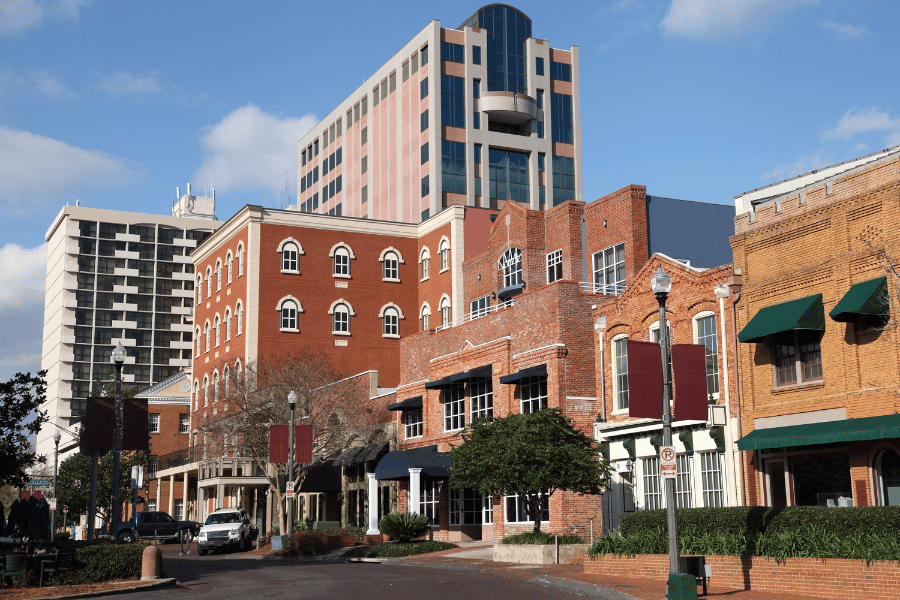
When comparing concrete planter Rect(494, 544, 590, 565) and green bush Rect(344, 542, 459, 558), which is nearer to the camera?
concrete planter Rect(494, 544, 590, 565)

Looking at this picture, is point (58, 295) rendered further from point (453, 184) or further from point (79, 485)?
point (453, 184)

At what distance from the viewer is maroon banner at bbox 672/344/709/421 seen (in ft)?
73.4

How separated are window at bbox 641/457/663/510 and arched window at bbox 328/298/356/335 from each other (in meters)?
34.5

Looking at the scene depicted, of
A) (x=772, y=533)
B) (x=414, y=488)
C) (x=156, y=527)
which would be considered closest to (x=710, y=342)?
(x=772, y=533)

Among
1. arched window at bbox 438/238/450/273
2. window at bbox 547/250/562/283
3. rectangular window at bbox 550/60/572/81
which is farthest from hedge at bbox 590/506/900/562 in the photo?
rectangular window at bbox 550/60/572/81

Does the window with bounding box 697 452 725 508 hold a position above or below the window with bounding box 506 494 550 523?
above

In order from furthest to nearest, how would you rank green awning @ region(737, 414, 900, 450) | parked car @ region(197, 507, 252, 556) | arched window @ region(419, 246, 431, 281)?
arched window @ region(419, 246, 431, 281) < parked car @ region(197, 507, 252, 556) < green awning @ region(737, 414, 900, 450)

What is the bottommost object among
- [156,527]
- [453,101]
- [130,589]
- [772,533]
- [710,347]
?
[130,589]

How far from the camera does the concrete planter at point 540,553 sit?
30016 mm

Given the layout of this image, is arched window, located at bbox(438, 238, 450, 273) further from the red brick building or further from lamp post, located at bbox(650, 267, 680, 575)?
lamp post, located at bbox(650, 267, 680, 575)

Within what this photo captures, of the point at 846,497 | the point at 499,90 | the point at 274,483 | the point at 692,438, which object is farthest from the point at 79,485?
the point at 846,497

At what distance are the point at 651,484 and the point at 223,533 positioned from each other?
20.3m

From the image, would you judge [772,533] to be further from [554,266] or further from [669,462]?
[554,266]

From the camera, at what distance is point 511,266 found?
49031 millimetres
